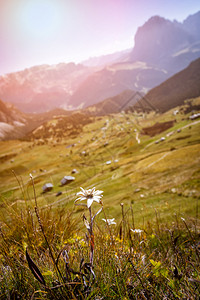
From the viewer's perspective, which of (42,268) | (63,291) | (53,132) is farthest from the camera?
(53,132)

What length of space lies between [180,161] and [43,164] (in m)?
68.0

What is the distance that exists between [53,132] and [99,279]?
16898cm

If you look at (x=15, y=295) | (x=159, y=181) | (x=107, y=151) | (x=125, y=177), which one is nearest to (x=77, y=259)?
(x=15, y=295)

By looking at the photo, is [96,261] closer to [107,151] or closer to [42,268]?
[42,268]

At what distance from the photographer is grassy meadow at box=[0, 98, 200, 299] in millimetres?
2355

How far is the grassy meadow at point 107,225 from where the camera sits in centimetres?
236

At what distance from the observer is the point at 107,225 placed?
8.97 feet

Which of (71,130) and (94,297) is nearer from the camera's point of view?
(94,297)

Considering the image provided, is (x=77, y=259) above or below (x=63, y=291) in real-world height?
below

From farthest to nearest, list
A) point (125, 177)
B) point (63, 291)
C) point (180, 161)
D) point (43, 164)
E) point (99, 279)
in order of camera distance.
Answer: point (43, 164)
point (125, 177)
point (180, 161)
point (99, 279)
point (63, 291)

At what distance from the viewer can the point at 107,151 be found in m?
92.4

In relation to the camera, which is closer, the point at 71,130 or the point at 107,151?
the point at 107,151

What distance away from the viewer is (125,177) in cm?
5038

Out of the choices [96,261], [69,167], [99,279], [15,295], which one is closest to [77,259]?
[96,261]
